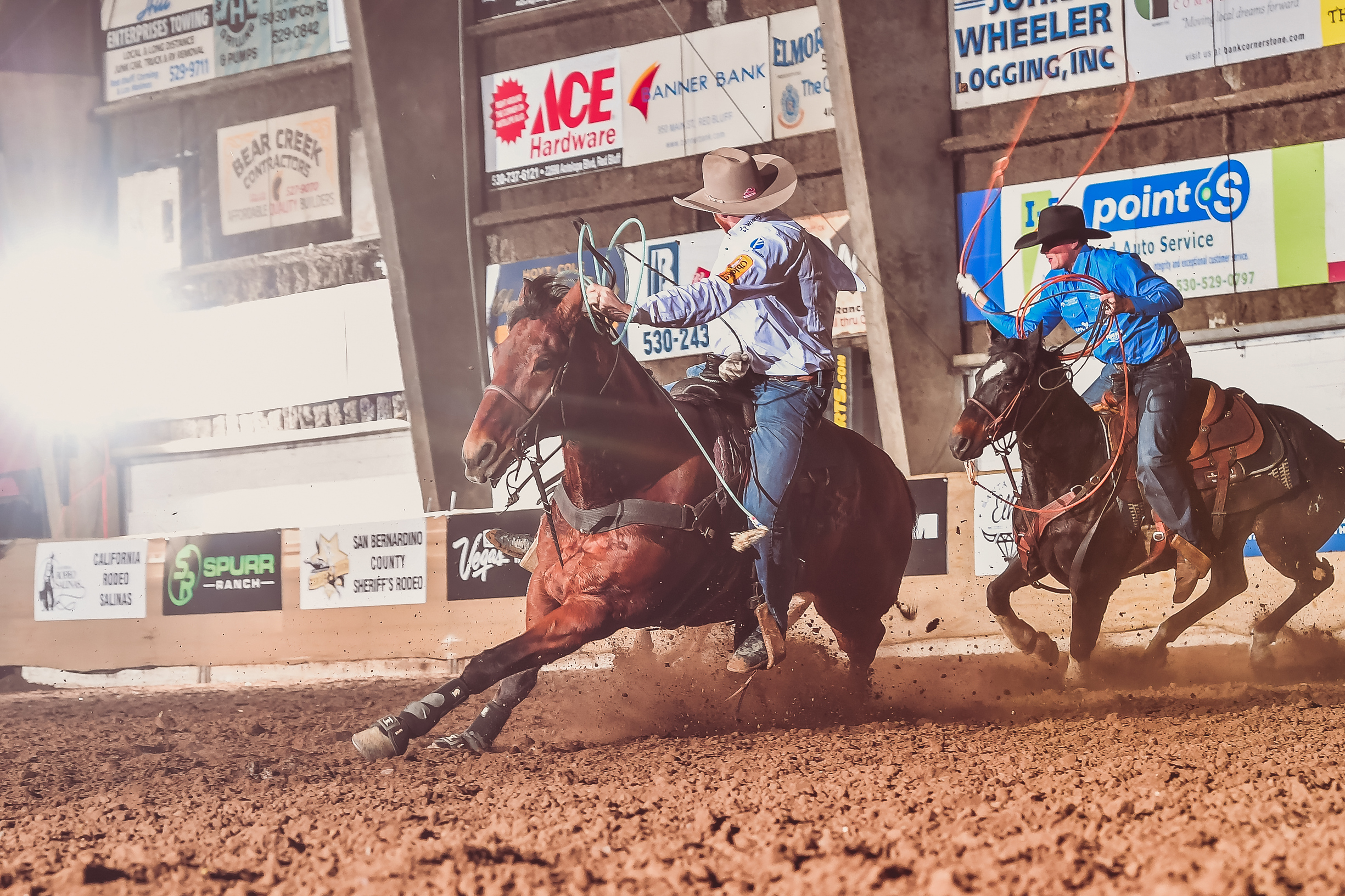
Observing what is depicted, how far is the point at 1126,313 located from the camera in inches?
207

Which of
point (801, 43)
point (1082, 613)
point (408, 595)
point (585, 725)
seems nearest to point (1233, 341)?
point (1082, 613)

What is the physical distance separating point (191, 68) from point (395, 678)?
8.06m

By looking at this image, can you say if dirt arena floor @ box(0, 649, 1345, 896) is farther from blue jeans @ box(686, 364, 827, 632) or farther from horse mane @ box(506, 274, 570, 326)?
horse mane @ box(506, 274, 570, 326)

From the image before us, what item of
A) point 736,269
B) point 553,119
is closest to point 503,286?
point 553,119

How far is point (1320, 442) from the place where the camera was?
5469 millimetres

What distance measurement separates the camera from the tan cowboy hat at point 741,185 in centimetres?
530

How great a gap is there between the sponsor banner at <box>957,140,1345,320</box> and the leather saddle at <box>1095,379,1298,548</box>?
256 centimetres

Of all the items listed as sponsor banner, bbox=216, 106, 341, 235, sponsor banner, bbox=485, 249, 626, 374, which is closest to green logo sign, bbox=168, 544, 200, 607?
sponsor banner, bbox=485, 249, 626, 374

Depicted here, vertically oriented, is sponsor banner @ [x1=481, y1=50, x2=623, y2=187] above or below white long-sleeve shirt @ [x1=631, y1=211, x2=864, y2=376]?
above

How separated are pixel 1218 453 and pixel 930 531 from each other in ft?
6.48

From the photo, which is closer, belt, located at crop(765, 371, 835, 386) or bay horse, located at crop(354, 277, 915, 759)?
bay horse, located at crop(354, 277, 915, 759)

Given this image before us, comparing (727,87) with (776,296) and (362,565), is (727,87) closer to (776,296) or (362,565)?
(362,565)

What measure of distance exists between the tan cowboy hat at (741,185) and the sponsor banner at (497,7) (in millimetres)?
6106

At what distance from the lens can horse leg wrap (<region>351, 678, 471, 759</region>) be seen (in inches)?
167
